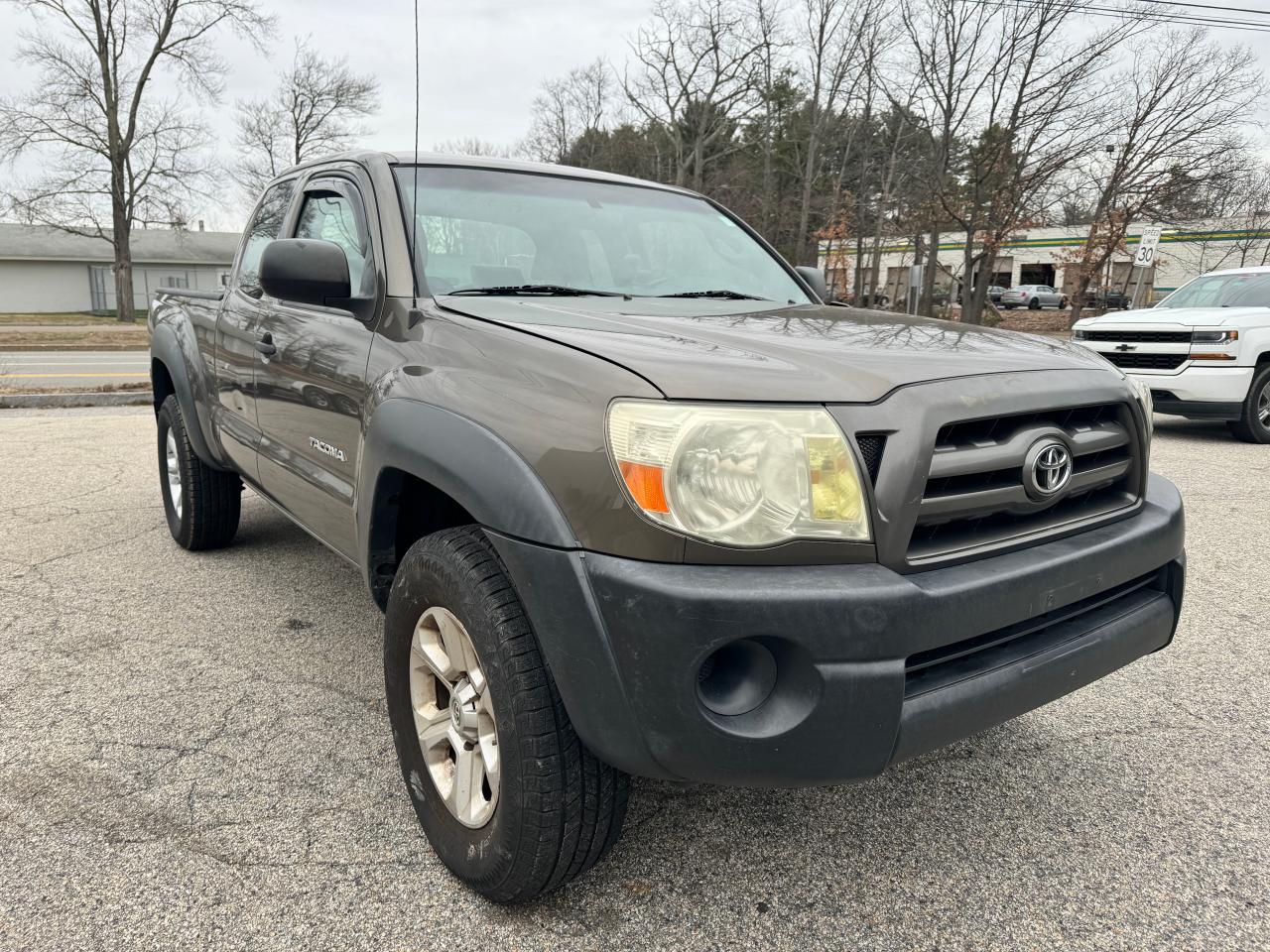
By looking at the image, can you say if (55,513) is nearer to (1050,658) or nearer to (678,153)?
(1050,658)

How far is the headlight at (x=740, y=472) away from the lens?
62.7 inches

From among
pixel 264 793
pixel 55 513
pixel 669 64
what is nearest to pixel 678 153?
pixel 669 64

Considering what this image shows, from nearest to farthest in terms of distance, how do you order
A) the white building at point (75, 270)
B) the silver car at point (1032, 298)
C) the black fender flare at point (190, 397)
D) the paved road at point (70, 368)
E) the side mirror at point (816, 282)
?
1. the side mirror at point (816, 282)
2. the black fender flare at point (190, 397)
3. the paved road at point (70, 368)
4. the white building at point (75, 270)
5. the silver car at point (1032, 298)

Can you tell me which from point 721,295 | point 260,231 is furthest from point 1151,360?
point 260,231

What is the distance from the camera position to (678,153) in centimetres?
3719

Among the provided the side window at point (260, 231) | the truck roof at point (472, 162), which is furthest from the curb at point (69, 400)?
the truck roof at point (472, 162)

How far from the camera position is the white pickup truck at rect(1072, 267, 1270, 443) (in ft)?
26.4

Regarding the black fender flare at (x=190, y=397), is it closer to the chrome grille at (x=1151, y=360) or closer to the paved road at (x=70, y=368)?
the chrome grille at (x=1151, y=360)

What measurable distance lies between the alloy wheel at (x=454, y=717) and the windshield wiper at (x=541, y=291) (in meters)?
0.98

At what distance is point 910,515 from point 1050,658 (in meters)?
0.51

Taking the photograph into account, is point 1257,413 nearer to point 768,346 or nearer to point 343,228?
point 768,346

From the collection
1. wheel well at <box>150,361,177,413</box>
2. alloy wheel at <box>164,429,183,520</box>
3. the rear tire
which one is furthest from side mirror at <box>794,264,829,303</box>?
wheel well at <box>150,361,177,413</box>

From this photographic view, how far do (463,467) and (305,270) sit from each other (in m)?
0.90

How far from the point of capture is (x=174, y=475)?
4.64m
